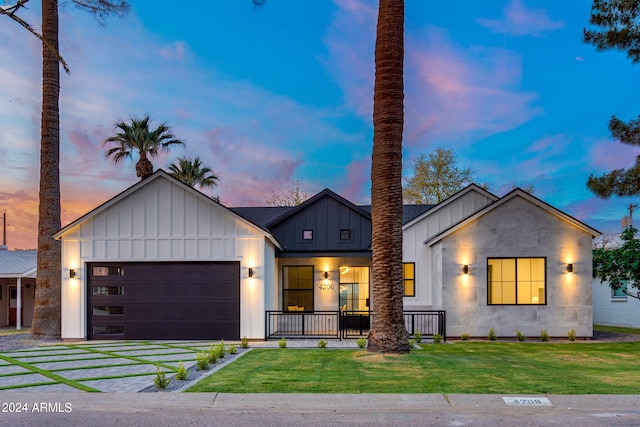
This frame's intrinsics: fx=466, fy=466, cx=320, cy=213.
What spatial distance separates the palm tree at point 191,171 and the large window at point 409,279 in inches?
701

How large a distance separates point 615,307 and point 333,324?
45.7ft

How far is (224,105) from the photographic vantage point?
22.5m

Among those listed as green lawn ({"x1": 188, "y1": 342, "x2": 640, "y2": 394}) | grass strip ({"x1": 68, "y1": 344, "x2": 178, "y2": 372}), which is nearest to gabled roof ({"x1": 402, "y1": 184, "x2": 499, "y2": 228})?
green lawn ({"x1": 188, "y1": 342, "x2": 640, "y2": 394})

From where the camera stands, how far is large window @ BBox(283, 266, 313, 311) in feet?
61.2

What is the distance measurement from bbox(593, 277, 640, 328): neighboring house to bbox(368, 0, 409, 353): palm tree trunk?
15.5 m

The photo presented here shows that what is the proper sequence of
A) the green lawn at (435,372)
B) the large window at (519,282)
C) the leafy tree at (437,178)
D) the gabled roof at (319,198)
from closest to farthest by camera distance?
the green lawn at (435,372) → the large window at (519,282) → the gabled roof at (319,198) → the leafy tree at (437,178)

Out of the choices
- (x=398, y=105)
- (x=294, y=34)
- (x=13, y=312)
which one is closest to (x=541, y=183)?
(x=294, y=34)

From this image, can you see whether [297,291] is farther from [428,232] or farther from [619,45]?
[619,45]

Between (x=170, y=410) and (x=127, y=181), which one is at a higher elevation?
(x=127, y=181)

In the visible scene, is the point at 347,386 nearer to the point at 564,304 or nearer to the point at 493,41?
the point at 564,304

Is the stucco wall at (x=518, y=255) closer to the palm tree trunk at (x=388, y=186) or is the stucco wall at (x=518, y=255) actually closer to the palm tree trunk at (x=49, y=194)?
the palm tree trunk at (x=388, y=186)

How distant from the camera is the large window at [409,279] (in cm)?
1747

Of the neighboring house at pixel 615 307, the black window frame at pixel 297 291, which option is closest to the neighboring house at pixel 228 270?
the black window frame at pixel 297 291

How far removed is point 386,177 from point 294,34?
10893 mm
